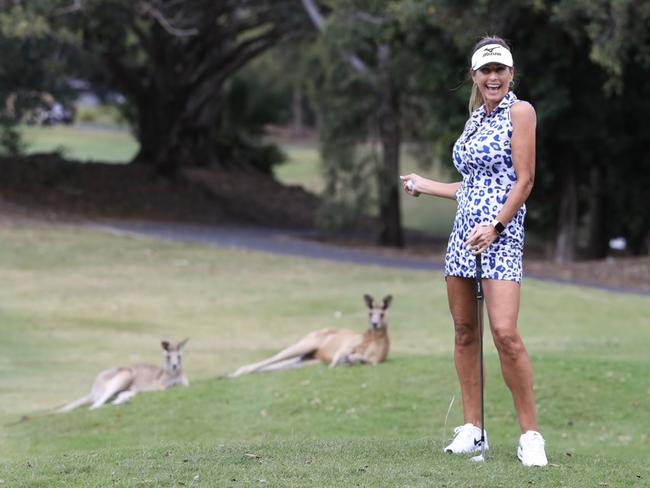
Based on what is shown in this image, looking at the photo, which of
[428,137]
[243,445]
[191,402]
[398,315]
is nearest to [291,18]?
[428,137]

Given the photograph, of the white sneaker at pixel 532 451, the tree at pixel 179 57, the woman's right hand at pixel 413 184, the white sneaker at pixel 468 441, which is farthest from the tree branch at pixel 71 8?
the white sneaker at pixel 532 451

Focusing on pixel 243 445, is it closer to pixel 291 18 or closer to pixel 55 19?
pixel 55 19

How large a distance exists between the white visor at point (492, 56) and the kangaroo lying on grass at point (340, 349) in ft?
23.9

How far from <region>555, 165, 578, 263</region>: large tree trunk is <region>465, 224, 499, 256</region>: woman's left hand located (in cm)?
2296

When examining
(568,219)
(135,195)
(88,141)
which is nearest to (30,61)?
(135,195)

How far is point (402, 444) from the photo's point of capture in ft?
27.7

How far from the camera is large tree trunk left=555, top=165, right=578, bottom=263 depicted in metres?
29.9

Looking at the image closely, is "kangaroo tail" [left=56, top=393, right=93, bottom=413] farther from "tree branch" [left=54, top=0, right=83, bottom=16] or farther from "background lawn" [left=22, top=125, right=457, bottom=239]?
"background lawn" [left=22, top=125, right=457, bottom=239]

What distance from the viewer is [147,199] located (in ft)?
125

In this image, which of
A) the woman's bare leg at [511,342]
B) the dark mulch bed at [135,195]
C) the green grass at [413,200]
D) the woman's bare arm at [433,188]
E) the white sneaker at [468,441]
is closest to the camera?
the woman's bare leg at [511,342]

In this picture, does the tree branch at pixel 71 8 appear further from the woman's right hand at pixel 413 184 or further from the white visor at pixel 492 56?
the white visor at pixel 492 56

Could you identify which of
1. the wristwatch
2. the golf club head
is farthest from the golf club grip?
the golf club head

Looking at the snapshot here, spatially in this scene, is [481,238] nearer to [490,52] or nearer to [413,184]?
[413,184]

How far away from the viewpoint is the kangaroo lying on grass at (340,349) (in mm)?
14406
